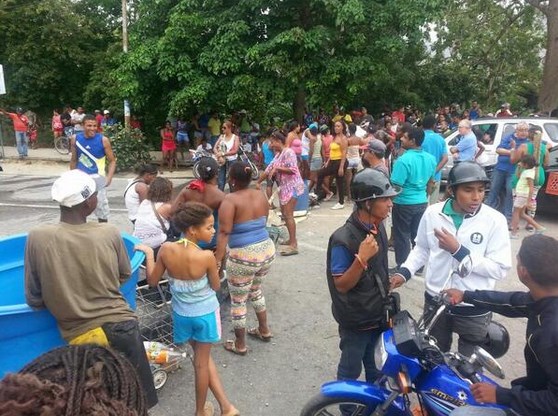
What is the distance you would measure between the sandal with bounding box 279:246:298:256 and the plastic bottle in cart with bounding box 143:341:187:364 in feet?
9.70

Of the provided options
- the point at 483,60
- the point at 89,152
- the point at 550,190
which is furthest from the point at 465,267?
the point at 483,60

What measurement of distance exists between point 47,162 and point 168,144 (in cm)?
497

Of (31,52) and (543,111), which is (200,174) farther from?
(31,52)

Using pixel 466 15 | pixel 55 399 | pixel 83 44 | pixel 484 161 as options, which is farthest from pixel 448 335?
pixel 466 15

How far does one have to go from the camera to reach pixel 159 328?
4332mm

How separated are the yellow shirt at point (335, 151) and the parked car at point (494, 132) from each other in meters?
2.58

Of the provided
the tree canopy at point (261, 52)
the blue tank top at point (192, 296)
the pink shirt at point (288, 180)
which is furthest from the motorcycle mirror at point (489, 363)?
Answer: the tree canopy at point (261, 52)

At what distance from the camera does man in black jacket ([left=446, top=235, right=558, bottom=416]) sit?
1.97m

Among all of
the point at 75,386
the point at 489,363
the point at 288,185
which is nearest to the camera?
the point at 75,386

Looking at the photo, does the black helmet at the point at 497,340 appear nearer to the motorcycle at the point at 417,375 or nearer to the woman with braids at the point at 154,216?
the motorcycle at the point at 417,375

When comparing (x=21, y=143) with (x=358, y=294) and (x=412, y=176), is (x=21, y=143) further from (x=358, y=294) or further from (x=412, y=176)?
(x=358, y=294)

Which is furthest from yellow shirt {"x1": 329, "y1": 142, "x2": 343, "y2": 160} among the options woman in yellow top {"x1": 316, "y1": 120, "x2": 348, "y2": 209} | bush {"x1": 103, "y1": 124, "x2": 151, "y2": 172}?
bush {"x1": 103, "y1": 124, "x2": 151, "y2": 172}

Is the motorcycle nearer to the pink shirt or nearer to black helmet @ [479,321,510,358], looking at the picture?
black helmet @ [479,321,510,358]

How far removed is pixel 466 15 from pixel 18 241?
24.3 metres
